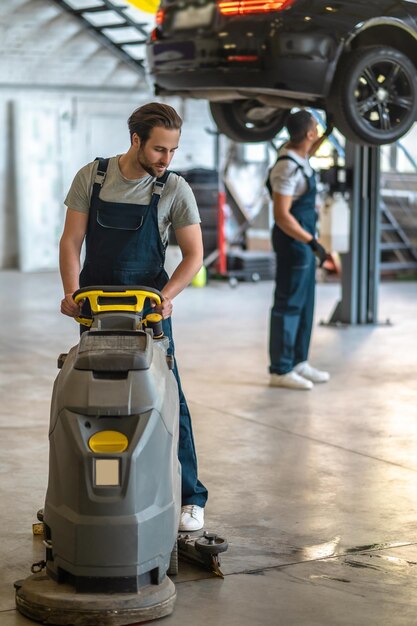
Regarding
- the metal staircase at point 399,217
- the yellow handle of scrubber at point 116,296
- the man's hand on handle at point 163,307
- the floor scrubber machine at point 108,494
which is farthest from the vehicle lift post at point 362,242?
the floor scrubber machine at point 108,494

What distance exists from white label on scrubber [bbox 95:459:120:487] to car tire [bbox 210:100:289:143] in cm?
502

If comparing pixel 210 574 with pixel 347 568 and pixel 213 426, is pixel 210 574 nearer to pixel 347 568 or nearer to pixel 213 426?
pixel 347 568

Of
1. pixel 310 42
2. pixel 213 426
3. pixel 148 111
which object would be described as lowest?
pixel 213 426

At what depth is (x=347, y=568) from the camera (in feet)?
11.9

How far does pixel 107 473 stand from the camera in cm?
304

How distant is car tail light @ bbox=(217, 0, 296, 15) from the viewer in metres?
6.55

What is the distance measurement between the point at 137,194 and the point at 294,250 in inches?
118

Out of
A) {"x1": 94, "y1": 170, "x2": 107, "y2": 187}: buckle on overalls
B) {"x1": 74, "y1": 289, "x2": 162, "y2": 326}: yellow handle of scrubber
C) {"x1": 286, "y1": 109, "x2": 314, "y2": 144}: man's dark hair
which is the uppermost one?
{"x1": 286, "y1": 109, "x2": 314, "y2": 144}: man's dark hair

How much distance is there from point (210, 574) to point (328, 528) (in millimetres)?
663

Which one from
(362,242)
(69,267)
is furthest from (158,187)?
(362,242)

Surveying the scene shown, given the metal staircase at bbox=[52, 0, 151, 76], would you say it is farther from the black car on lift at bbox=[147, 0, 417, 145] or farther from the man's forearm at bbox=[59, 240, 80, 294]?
the man's forearm at bbox=[59, 240, 80, 294]

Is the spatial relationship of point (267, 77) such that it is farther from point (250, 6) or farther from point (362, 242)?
point (362, 242)

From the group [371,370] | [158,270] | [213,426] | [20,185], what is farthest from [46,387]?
[20,185]

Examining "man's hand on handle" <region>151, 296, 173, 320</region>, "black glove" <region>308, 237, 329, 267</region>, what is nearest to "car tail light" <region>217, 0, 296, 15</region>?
"black glove" <region>308, 237, 329, 267</region>
